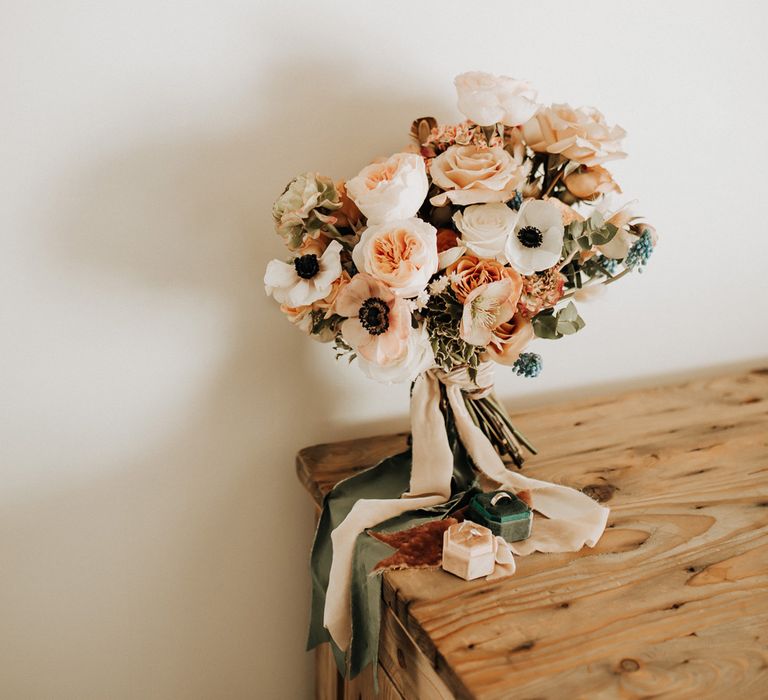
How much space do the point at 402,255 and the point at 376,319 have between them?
9 centimetres

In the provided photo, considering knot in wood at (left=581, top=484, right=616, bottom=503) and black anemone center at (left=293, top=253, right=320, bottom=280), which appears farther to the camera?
knot in wood at (left=581, top=484, right=616, bottom=503)

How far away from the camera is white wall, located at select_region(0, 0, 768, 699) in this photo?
39.9 inches

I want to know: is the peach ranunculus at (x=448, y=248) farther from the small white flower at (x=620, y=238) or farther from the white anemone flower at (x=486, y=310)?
the small white flower at (x=620, y=238)

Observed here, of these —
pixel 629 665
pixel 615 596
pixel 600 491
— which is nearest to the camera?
pixel 629 665

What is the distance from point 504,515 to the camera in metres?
0.92

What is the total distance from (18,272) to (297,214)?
41 cm

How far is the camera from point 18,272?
3.34ft

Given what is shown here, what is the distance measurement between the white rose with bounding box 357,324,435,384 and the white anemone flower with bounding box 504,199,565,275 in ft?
0.48

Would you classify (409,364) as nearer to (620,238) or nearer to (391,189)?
(391,189)

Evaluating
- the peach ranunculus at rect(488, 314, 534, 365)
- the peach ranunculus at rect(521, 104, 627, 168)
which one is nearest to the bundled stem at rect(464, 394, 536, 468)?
the peach ranunculus at rect(488, 314, 534, 365)

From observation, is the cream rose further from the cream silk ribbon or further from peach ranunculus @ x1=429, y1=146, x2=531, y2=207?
the cream silk ribbon

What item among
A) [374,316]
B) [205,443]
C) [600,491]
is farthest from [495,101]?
[205,443]

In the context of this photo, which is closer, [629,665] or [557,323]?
[629,665]

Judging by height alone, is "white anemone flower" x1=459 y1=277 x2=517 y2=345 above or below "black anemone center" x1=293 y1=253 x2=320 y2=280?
below
